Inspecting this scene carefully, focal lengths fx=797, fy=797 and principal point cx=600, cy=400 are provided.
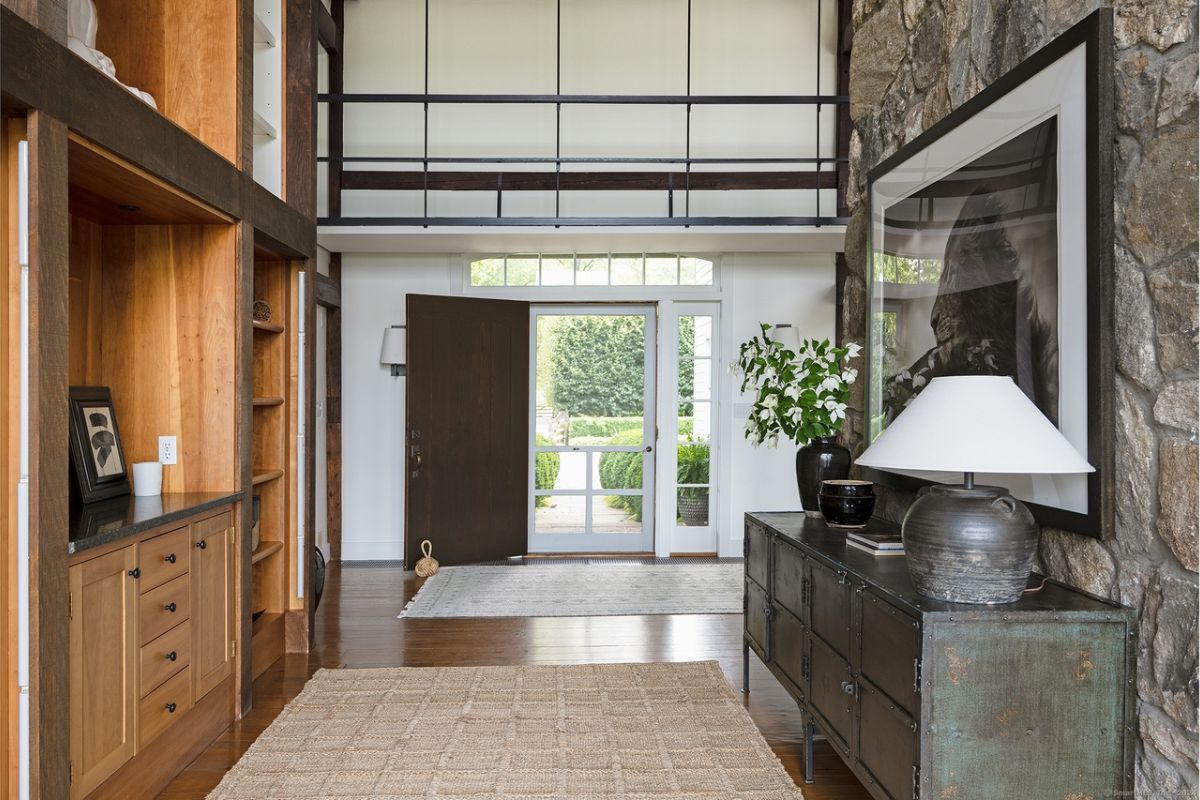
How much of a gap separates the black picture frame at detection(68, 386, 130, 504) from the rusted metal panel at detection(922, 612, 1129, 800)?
2.69m

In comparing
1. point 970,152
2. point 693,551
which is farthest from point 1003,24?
point 693,551

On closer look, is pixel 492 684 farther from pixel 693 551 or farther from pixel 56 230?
pixel 693 551

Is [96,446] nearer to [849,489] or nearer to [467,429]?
[849,489]

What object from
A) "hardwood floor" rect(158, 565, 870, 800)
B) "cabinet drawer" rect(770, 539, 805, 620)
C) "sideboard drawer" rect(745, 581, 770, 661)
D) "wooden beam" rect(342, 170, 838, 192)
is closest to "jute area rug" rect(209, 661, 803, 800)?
"hardwood floor" rect(158, 565, 870, 800)

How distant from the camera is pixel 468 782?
2.58 metres

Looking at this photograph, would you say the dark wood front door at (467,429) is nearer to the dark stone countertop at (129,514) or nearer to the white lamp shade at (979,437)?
the dark stone countertop at (129,514)

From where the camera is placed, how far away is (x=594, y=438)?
654 centimetres

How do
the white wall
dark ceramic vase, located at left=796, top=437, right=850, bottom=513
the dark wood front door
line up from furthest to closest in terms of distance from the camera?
1. the white wall
2. the dark wood front door
3. dark ceramic vase, located at left=796, top=437, right=850, bottom=513

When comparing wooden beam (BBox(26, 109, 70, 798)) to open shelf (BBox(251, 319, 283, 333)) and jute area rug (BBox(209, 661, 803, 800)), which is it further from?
open shelf (BBox(251, 319, 283, 333))

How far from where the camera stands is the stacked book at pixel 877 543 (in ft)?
7.86

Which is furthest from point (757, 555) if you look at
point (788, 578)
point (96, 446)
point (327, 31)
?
point (327, 31)

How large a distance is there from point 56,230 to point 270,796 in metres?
1.77

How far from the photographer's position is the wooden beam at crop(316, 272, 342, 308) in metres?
5.71

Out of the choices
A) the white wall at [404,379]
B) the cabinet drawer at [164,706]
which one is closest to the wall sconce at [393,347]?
the white wall at [404,379]
